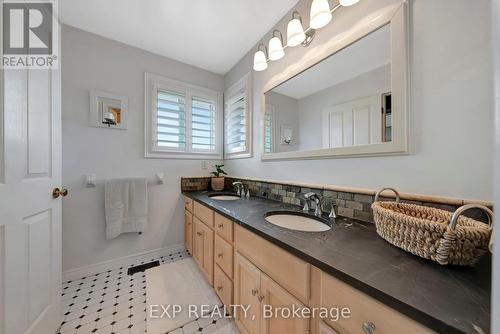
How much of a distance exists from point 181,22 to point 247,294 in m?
2.11

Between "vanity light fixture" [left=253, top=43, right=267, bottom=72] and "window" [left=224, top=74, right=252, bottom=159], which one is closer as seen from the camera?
"vanity light fixture" [left=253, top=43, right=267, bottom=72]

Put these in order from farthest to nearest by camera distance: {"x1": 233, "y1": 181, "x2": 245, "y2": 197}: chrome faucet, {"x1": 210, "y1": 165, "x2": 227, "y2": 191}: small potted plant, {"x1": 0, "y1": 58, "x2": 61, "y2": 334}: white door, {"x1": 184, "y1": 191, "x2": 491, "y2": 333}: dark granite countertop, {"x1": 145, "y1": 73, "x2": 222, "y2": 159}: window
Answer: {"x1": 210, "y1": 165, "x2": 227, "y2": 191}: small potted plant → {"x1": 145, "y1": 73, "x2": 222, "y2": 159}: window → {"x1": 233, "y1": 181, "x2": 245, "y2": 197}: chrome faucet → {"x1": 0, "y1": 58, "x2": 61, "y2": 334}: white door → {"x1": 184, "y1": 191, "x2": 491, "y2": 333}: dark granite countertop

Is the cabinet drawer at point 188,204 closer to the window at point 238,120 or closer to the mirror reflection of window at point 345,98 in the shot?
the window at point 238,120

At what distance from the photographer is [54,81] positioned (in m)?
1.08

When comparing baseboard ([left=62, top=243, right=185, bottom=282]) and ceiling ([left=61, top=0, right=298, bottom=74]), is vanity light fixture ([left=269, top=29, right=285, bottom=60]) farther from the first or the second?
baseboard ([left=62, top=243, right=185, bottom=282])

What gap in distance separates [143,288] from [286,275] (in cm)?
142

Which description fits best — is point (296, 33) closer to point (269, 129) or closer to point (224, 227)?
point (269, 129)

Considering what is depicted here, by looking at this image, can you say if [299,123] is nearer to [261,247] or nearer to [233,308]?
[261,247]

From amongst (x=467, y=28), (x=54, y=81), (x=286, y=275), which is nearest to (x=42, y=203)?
(x=54, y=81)

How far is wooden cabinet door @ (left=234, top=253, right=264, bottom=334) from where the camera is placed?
0.89 meters

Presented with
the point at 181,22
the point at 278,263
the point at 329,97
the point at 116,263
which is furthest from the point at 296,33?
the point at 116,263

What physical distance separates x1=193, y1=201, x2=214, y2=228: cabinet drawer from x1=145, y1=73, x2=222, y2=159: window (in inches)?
28.4

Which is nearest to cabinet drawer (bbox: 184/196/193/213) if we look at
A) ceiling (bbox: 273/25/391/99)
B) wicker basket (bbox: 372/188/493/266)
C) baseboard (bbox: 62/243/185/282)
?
baseboard (bbox: 62/243/185/282)

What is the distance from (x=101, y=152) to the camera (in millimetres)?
1705
